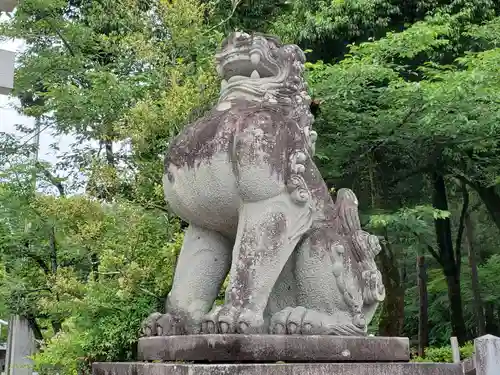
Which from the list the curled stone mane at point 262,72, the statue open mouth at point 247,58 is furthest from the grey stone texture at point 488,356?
the statue open mouth at point 247,58

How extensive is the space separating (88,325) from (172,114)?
8.46ft

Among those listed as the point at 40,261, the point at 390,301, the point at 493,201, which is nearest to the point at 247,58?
the point at 390,301

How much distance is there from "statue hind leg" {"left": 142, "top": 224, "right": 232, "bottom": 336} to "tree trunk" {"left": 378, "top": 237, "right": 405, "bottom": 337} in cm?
684

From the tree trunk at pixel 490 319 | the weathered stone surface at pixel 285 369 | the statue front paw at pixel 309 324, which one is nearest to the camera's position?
the weathered stone surface at pixel 285 369

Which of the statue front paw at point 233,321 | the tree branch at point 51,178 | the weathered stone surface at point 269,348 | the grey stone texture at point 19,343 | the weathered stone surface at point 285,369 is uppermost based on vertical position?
the tree branch at point 51,178

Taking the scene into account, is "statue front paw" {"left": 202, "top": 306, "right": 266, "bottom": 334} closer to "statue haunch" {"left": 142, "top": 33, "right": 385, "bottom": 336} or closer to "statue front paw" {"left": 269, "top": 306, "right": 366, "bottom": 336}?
"statue haunch" {"left": 142, "top": 33, "right": 385, "bottom": 336}

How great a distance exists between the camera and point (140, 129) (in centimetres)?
683

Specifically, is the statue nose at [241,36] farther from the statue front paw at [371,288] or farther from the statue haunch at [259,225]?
the statue front paw at [371,288]

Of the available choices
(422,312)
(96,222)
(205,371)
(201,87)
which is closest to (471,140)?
(201,87)

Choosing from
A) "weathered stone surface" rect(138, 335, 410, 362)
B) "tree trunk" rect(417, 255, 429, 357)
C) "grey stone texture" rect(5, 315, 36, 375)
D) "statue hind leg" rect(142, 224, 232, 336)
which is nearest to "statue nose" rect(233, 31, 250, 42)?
"statue hind leg" rect(142, 224, 232, 336)

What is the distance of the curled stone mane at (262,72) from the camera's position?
3.23 meters

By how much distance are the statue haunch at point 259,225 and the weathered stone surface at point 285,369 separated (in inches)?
9.0

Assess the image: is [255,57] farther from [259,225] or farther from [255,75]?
[259,225]

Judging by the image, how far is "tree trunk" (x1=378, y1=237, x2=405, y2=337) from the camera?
9.62m
